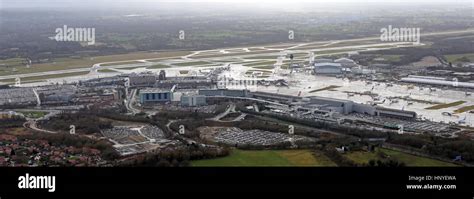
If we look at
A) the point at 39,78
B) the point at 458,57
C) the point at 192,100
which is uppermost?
the point at 458,57

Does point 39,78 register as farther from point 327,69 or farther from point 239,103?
point 327,69

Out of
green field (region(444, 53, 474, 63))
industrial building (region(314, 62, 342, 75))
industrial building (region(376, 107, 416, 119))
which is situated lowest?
industrial building (region(376, 107, 416, 119))

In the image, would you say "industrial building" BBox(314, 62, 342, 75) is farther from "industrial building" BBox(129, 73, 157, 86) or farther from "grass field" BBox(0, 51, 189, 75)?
"grass field" BBox(0, 51, 189, 75)

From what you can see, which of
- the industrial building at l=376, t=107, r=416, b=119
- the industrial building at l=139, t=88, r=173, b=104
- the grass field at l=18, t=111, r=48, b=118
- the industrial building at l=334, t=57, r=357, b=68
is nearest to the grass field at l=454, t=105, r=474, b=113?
the industrial building at l=376, t=107, r=416, b=119

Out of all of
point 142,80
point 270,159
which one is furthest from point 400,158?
point 142,80

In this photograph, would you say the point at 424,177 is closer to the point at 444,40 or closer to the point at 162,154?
the point at 162,154

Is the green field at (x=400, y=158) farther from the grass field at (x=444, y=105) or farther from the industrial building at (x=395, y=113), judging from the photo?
the grass field at (x=444, y=105)
